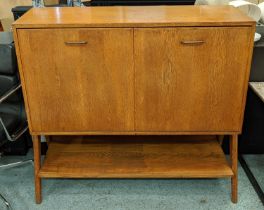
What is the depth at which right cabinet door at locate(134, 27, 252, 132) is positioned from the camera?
1437 millimetres

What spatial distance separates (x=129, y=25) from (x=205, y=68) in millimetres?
393

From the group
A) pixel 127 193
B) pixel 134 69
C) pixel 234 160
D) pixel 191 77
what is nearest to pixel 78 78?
pixel 134 69

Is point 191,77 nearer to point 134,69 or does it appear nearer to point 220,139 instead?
point 134,69

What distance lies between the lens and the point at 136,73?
1.52 m

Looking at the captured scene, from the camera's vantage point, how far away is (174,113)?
63.6 inches

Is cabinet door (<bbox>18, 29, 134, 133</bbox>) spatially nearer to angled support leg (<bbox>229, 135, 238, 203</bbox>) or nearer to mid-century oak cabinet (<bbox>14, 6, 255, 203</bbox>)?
mid-century oak cabinet (<bbox>14, 6, 255, 203</bbox>)

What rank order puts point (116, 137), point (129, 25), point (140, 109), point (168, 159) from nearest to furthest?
point (129, 25), point (140, 109), point (168, 159), point (116, 137)

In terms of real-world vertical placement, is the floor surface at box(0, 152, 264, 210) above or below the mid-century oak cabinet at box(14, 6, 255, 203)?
below

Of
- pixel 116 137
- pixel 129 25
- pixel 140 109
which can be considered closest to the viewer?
pixel 129 25

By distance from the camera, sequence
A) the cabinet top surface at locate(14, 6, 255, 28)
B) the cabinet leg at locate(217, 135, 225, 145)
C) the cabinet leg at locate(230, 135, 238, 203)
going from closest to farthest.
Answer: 1. the cabinet top surface at locate(14, 6, 255, 28)
2. the cabinet leg at locate(230, 135, 238, 203)
3. the cabinet leg at locate(217, 135, 225, 145)

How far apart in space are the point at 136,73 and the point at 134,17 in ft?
0.84

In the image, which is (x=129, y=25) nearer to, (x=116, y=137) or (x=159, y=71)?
(x=159, y=71)

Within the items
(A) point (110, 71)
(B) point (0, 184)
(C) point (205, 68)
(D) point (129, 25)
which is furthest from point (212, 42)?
(B) point (0, 184)

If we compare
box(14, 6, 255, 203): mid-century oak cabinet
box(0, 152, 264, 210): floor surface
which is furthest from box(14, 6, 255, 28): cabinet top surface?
box(0, 152, 264, 210): floor surface
